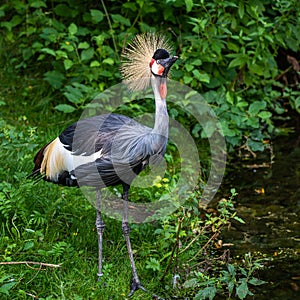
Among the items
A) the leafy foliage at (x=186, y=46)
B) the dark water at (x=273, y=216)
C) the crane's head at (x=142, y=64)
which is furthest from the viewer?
the leafy foliage at (x=186, y=46)

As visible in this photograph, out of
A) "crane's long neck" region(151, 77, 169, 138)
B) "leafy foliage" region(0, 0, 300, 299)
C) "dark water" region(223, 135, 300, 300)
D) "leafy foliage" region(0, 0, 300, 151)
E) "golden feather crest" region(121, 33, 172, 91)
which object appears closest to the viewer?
"crane's long neck" region(151, 77, 169, 138)

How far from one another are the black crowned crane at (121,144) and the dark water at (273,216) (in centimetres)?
100

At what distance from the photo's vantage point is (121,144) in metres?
3.98

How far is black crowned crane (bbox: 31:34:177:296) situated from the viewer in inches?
153

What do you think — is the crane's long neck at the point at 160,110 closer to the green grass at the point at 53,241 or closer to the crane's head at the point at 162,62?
the crane's head at the point at 162,62

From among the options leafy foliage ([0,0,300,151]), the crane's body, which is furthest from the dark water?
the crane's body

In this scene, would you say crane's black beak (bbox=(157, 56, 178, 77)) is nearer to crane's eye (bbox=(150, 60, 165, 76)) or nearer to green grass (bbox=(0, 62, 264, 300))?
crane's eye (bbox=(150, 60, 165, 76))

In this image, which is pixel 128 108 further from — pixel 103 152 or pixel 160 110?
pixel 160 110

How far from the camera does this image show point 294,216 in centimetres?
529

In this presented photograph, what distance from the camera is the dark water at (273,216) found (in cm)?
445

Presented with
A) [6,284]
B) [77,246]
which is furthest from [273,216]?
[6,284]

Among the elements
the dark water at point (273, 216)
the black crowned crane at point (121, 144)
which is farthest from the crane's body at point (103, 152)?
the dark water at point (273, 216)

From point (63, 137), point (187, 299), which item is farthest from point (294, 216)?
point (63, 137)

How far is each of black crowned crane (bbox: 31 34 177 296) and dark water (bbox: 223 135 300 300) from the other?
100cm
